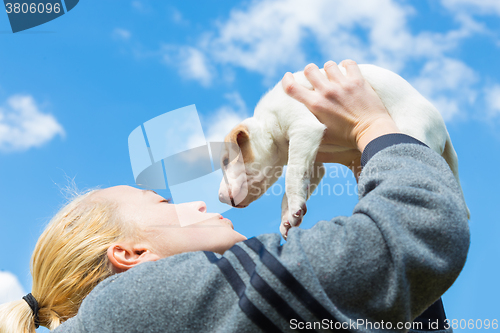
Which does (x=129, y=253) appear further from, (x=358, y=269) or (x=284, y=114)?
(x=284, y=114)

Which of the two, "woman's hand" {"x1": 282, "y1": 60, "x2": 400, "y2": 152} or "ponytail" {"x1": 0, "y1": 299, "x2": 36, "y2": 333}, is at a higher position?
"woman's hand" {"x1": 282, "y1": 60, "x2": 400, "y2": 152}

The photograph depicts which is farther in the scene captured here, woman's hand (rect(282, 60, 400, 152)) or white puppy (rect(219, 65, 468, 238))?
white puppy (rect(219, 65, 468, 238))

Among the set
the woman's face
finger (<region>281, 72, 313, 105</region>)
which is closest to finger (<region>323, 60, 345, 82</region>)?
finger (<region>281, 72, 313, 105</region>)

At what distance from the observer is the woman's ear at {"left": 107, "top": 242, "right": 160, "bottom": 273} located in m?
1.29

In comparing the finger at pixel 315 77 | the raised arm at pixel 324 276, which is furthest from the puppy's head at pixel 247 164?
the raised arm at pixel 324 276

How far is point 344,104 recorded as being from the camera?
173cm

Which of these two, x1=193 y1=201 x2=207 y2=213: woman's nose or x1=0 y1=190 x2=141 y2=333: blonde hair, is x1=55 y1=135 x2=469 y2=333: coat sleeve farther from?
x1=193 y1=201 x2=207 y2=213: woman's nose

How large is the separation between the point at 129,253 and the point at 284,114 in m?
1.27

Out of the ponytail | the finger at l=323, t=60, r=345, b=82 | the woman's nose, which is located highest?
the finger at l=323, t=60, r=345, b=82

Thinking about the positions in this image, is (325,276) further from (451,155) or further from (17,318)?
(451,155)

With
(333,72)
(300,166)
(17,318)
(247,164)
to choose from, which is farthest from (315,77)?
(17,318)

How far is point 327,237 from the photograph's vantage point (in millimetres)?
892

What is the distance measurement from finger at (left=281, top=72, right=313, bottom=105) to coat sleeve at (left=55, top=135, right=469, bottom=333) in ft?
3.42

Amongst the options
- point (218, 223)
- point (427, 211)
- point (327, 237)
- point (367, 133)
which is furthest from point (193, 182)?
point (427, 211)
